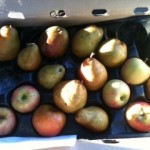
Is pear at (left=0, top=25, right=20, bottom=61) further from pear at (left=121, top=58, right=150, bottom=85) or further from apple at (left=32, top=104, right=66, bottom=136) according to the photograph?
pear at (left=121, top=58, right=150, bottom=85)

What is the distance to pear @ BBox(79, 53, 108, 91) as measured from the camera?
2.65ft

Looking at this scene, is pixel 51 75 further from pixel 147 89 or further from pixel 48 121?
pixel 147 89

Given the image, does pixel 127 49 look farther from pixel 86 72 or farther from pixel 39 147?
pixel 39 147

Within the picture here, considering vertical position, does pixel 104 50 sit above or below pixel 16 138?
above

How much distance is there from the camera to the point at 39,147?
2.41ft

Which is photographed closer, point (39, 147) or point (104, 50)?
point (39, 147)

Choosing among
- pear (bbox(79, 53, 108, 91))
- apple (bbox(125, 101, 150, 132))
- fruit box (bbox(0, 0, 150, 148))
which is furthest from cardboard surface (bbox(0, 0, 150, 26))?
apple (bbox(125, 101, 150, 132))

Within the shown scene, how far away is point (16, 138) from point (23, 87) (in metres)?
0.12

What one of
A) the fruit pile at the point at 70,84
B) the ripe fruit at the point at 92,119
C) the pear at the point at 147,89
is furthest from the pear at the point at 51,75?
the pear at the point at 147,89

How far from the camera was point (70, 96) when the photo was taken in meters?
0.79

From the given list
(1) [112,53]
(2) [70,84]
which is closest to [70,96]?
(2) [70,84]

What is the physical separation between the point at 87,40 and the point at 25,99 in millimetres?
210

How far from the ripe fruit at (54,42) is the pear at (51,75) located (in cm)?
4

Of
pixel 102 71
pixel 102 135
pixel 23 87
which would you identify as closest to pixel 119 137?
pixel 102 135
